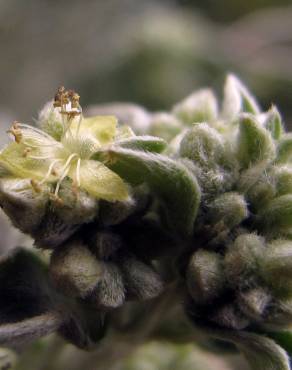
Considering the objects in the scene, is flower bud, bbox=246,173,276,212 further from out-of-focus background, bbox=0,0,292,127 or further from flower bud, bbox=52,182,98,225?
out-of-focus background, bbox=0,0,292,127

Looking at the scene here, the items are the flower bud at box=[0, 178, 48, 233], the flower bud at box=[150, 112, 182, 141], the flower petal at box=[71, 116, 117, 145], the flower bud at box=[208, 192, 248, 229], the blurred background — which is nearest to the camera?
the flower bud at box=[0, 178, 48, 233]

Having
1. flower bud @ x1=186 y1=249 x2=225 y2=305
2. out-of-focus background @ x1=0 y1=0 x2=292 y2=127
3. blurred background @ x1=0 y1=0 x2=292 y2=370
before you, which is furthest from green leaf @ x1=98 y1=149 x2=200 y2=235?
out-of-focus background @ x1=0 y1=0 x2=292 y2=127

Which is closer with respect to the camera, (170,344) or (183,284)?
(183,284)

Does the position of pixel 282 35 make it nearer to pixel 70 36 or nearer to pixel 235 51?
pixel 235 51

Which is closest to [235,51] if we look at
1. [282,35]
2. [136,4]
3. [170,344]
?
[282,35]

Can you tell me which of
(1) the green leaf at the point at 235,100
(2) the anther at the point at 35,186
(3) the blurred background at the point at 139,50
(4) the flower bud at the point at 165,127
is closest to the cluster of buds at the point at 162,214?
(2) the anther at the point at 35,186

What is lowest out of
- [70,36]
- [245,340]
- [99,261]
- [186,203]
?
[70,36]
